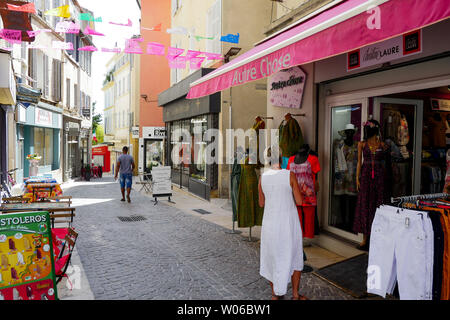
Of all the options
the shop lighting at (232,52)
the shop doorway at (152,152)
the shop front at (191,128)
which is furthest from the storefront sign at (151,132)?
the shop lighting at (232,52)

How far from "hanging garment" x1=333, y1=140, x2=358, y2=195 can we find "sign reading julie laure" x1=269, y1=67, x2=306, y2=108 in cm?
123

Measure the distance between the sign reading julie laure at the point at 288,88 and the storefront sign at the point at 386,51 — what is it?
1.35 m

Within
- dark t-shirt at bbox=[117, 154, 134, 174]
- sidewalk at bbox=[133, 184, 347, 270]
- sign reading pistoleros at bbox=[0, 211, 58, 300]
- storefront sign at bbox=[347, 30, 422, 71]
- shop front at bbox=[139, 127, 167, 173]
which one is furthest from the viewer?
shop front at bbox=[139, 127, 167, 173]

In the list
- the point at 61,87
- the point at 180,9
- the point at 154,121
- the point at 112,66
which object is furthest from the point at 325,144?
the point at 112,66

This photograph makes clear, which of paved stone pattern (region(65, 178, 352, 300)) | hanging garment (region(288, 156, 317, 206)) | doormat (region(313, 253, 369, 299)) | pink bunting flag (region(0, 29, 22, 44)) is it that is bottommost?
paved stone pattern (region(65, 178, 352, 300))

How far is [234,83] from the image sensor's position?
6312 millimetres

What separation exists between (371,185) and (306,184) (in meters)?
1.08

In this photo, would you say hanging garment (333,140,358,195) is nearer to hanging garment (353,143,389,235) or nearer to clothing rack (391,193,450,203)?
hanging garment (353,143,389,235)

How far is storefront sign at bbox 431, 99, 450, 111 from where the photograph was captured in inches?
227

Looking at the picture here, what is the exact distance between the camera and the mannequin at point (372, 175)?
525cm

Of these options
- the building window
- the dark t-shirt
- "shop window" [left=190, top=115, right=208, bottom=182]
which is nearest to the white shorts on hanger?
the dark t-shirt

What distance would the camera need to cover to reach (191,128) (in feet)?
50.5

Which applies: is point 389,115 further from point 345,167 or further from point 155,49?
point 155,49

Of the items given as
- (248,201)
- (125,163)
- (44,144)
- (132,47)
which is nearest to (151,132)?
(44,144)
